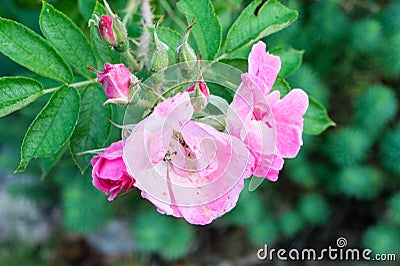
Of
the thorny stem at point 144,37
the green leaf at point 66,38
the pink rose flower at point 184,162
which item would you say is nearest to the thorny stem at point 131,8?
the thorny stem at point 144,37

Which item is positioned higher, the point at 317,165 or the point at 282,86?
the point at 282,86

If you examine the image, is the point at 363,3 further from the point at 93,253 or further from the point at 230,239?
the point at 93,253

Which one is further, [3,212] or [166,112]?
[3,212]

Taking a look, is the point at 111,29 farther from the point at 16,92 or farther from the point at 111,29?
the point at 16,92

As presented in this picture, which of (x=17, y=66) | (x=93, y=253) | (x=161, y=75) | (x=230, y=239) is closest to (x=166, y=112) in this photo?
(x=161, y=75)

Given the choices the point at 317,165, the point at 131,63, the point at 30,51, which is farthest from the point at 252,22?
the point at 317,165

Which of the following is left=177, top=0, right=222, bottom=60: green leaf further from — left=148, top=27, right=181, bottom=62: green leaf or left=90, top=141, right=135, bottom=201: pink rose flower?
left=90, top=141, right=135, bottom=201: pink rose flower
